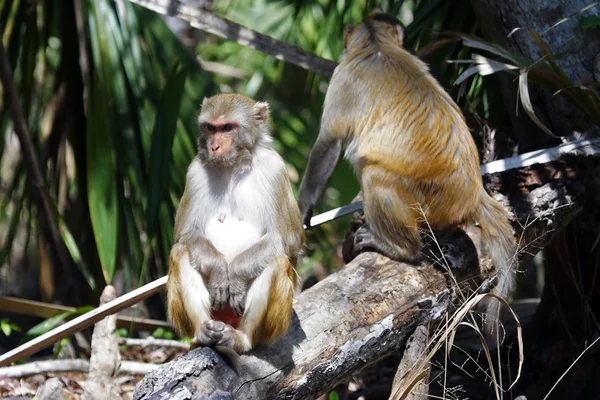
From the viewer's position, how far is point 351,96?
18.2 ft

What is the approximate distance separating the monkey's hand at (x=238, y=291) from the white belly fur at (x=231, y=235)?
0.70 feet

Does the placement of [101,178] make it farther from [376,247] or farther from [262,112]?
[376,247]

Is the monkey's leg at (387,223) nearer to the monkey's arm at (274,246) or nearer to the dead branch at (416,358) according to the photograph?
the dead branch at (416,358)

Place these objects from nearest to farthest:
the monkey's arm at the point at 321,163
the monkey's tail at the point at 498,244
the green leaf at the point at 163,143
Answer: the monkey's tail at the point at 498,244
the green leaf at the point at 163,143
the monkey's arm at the point at 321,163

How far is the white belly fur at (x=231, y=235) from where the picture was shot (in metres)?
4.10

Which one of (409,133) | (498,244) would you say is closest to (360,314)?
(498,244)

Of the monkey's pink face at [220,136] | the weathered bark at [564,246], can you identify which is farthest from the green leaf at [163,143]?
the weathered bark at [564,246]

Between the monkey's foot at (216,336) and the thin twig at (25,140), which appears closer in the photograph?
Result: the monkey's foot at (216,336)

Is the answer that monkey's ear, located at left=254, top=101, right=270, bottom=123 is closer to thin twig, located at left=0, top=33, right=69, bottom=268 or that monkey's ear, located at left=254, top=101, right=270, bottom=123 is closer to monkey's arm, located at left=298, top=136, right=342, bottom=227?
monkey's arm, located at left=298, top=136, right=342, bottom=227

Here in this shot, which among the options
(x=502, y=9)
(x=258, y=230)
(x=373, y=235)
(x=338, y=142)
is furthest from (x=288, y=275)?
(x=502, y=9)

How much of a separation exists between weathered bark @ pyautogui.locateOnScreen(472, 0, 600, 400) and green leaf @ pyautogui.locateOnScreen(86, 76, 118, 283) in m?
2.70

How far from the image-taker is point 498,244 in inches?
193

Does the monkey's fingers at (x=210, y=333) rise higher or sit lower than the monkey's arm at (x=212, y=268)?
lower

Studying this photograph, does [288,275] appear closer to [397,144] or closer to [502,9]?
[397,144]
